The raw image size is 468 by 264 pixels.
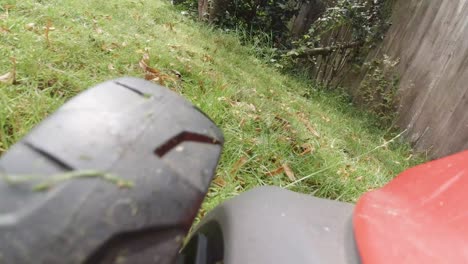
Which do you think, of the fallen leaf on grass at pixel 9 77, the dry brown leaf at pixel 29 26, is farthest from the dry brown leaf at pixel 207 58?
the fallen leaf on grass at pixel 9 77

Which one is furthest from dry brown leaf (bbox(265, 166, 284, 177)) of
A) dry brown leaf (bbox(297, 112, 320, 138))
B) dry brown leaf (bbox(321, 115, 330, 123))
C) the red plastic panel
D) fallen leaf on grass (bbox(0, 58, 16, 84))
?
dry brown leaf (bbox(321, 115, 330, 123))

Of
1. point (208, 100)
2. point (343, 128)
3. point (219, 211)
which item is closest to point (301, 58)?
point (343, 128)

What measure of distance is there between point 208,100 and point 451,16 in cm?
297

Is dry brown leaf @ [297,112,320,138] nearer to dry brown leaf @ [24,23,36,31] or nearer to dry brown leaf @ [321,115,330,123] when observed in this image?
dry brown leaf @ [321,115,330,123]

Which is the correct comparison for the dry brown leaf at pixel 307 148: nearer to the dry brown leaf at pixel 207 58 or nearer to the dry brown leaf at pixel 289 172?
the dry brown leaf at pixel 289 172

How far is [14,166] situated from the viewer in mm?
469

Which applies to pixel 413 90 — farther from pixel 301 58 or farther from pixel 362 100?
pixel 301 58

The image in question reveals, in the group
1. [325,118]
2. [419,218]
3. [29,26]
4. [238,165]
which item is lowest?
[325,118]

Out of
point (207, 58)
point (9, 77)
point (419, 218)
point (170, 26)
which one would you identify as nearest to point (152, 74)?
point (9, 77)

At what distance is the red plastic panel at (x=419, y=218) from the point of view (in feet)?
1.95

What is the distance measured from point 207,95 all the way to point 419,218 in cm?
185

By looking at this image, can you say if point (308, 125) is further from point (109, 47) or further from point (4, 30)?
point (4, 30)

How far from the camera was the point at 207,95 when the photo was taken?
7.93 feet

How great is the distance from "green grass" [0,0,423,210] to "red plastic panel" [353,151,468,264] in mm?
924
